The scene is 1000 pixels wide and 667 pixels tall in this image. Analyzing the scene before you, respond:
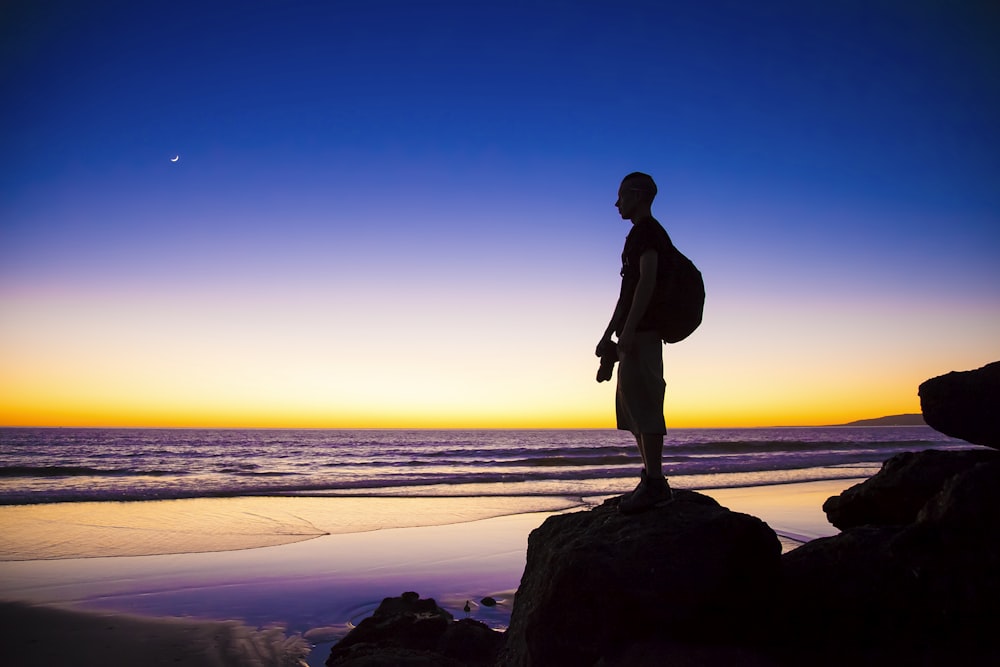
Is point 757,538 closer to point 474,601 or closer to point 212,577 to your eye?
point 474,601

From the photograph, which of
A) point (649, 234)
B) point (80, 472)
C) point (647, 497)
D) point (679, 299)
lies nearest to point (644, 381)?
point (679, 299)

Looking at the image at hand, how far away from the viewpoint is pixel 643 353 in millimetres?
4254

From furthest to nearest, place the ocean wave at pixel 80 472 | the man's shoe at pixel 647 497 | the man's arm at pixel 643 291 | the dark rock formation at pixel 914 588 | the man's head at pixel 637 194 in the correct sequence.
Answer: the ocean wave at pixel 80 472 → the man's head at pixel 637 194 → the man's shoe at pixel 647 497 → the man's arm at pixel 643 291 → the dark rock formation at pixel 914 588

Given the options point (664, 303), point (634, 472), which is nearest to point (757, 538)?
point (664, 303)

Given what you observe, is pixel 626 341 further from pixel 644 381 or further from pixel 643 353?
pixel 644 381

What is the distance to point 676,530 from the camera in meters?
3.89

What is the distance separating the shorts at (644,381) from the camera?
422cm

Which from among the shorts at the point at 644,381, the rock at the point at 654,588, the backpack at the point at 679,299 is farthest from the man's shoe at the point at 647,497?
the backpack at the point at 679,299

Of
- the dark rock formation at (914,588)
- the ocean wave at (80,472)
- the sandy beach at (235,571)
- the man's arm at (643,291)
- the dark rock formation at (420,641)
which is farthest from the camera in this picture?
the ocean wave at (80,472)

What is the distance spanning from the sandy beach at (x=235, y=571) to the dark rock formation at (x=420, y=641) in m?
0.53

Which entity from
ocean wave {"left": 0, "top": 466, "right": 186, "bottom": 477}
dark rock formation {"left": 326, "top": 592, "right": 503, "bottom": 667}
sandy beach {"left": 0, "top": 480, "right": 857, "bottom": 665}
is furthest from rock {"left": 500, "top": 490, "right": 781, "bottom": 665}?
ocean wave {"left": 0, "top": 466, "right": 186, "bottom": 477}

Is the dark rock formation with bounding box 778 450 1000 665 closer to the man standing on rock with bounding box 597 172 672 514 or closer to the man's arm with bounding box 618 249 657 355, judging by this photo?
the man standing on rock with bounding box 597 172 672 514

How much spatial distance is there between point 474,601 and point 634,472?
22.1 m

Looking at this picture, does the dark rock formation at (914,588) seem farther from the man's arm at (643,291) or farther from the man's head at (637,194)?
the man's head at (637,194)
